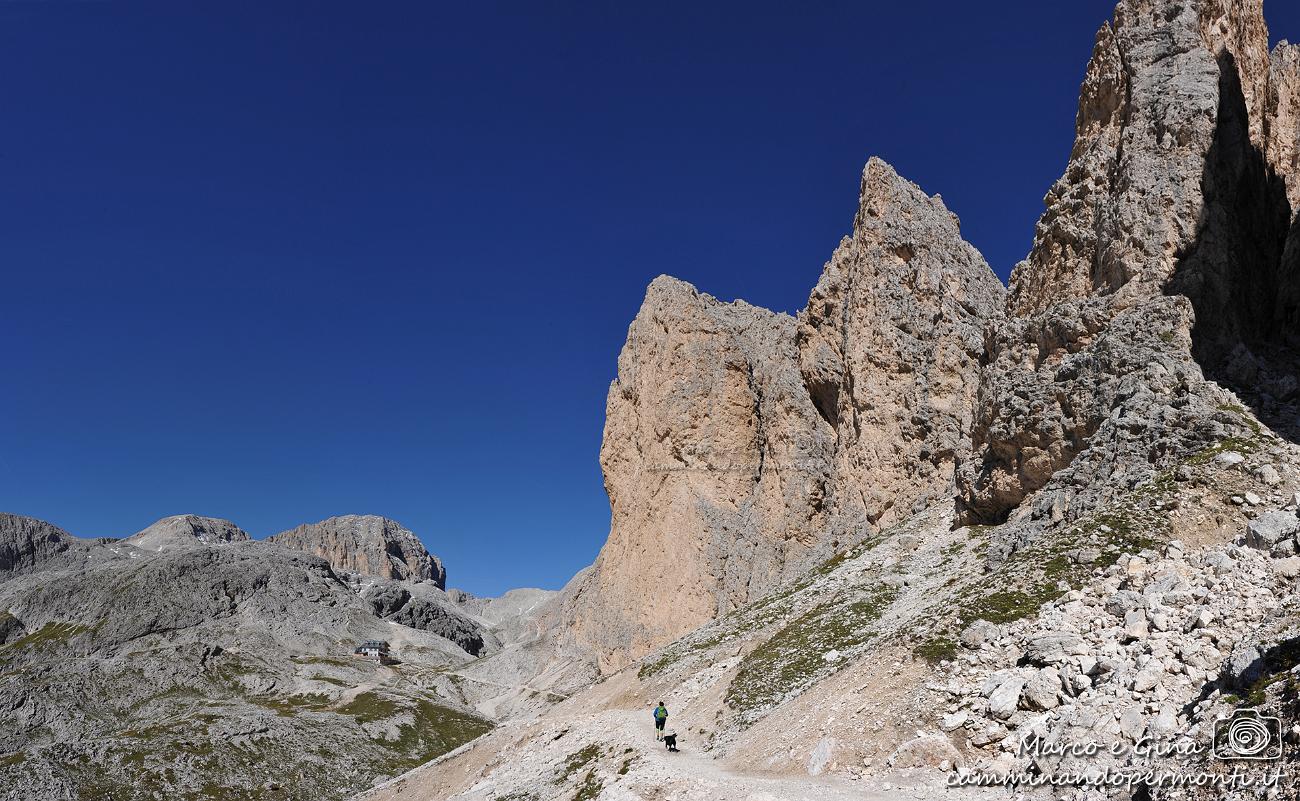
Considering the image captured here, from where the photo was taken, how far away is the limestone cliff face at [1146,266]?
110 ft

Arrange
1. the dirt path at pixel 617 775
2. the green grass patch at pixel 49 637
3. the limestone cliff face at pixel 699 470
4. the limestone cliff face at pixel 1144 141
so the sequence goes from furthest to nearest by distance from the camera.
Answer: the green grass patch at pixel 49 637 < the limestone cliff face at pixel 699 470 < the limestone cliff face at pixel 1144 141 < the dirt path at pixel 617 775

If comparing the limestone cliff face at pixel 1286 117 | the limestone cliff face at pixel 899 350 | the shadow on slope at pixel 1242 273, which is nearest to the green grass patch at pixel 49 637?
the limestone cliff face at pixel 899 350

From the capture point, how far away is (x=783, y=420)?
80.2 metres

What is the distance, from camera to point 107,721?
128875 mm

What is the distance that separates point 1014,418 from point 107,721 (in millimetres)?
155307

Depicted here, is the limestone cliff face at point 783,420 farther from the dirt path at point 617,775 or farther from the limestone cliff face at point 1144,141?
the dirt path at point 617,775

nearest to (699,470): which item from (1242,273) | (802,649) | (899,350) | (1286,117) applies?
(899,350)

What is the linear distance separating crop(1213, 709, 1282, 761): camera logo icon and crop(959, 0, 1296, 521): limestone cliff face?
20.0m

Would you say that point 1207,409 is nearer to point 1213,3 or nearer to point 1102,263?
point 1102,263

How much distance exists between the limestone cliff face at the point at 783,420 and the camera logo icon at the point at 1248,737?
139ft

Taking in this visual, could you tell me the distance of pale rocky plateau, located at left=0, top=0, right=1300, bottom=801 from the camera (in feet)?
57.7

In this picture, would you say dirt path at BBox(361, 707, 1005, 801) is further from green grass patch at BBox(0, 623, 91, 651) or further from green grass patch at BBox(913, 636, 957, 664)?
green grass patch at BBox(0, 623, 91, 651)

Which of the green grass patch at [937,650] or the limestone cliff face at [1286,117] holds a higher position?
the limestone cliff face at [1286,117]

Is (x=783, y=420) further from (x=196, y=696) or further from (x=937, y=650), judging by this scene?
(x=196, y=696)
